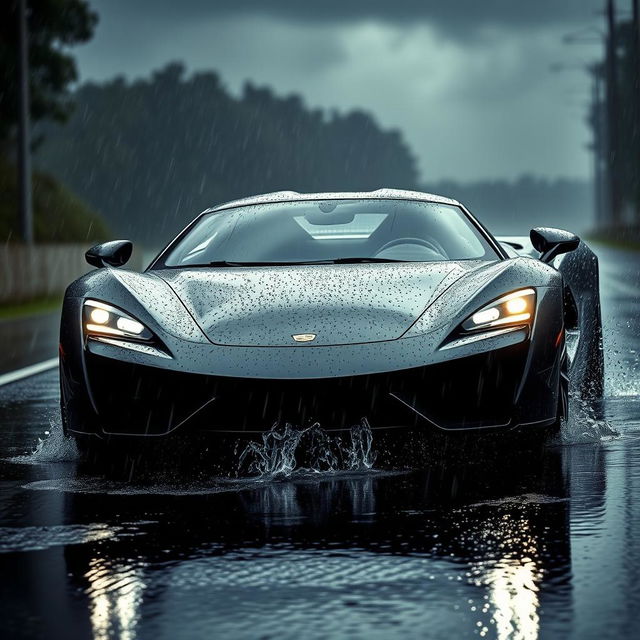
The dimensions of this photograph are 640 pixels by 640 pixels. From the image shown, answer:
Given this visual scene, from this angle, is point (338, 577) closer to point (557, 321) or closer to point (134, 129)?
point (557, 321)

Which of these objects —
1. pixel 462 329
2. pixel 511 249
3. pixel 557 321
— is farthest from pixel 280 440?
pixel 511 249

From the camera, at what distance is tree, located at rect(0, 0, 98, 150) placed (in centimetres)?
4312

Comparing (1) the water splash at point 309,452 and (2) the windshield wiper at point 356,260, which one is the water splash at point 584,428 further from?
(1) the water splash at point 309,452

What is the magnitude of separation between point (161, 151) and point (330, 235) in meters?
140

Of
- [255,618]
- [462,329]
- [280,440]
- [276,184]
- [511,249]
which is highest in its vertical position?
[276,184]

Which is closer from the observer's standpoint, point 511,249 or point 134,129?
point 511,249

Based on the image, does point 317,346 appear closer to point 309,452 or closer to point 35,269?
point 309,452

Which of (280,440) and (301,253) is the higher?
(301,253)

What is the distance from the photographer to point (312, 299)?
6.89m

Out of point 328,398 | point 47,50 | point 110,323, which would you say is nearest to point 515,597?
point 328,398

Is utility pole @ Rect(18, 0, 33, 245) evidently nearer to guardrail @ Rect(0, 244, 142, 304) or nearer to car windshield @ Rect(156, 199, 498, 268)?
guardrail @ Rect(0, 244, 142, 304)

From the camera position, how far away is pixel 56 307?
26.0 metres

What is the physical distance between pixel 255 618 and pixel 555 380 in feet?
9.26

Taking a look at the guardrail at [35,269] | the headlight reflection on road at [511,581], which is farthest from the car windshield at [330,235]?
the guardrail at [35,269]
